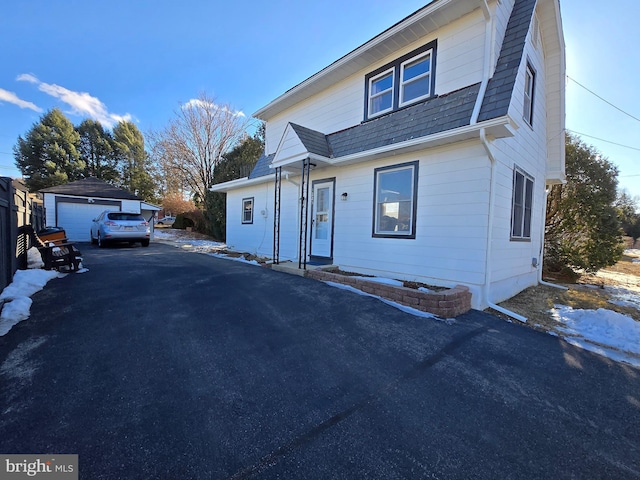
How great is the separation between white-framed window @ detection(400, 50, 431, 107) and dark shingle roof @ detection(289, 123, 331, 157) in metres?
2.08

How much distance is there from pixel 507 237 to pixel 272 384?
18.0ft

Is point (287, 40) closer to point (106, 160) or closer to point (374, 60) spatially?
point (374, 60)

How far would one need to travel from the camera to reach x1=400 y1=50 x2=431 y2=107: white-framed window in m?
5.91

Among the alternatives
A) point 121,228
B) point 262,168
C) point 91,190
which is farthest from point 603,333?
point 91,190

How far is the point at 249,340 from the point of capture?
3152 mm

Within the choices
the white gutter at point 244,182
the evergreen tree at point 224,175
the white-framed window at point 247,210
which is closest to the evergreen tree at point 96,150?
the evergreen tree at point 224,175

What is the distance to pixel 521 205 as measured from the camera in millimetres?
6293

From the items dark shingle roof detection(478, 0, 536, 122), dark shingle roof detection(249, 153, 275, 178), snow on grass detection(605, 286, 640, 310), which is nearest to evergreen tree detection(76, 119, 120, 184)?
dark shingle roof detection(249, 153, 275, 178)

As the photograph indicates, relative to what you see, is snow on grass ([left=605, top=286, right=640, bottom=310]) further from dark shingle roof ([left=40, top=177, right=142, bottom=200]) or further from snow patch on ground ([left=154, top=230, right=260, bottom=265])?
dark shingle roof ([left=40, top=177, right=142, bottom=200])

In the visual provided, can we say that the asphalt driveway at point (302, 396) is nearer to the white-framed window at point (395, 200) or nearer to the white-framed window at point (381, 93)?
the white-framed window at point (395, 200)

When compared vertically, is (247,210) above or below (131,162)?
below

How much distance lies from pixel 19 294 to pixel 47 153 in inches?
1239

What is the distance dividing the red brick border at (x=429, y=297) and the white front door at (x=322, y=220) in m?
2.38

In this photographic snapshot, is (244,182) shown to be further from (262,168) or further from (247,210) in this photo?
(247,210)
